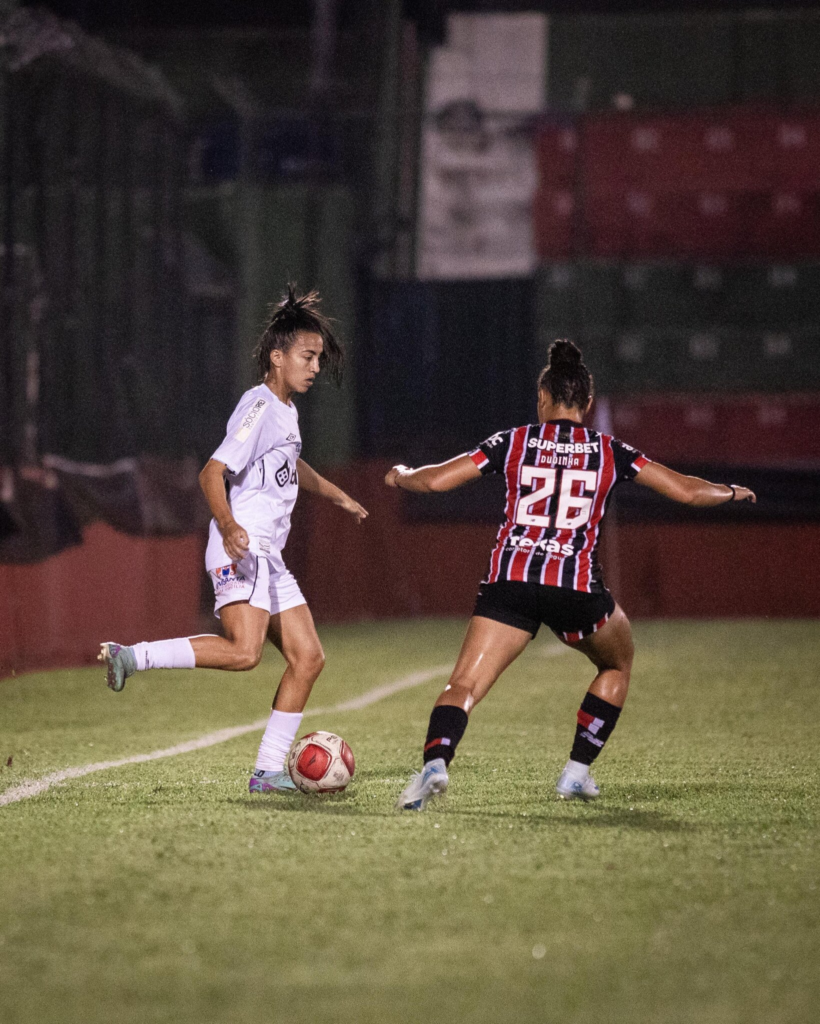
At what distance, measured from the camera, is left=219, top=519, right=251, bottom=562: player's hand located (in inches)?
226

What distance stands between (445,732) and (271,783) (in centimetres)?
100

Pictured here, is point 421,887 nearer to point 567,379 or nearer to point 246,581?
point 246,581

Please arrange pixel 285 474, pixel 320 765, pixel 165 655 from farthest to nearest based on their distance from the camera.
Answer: pixel 285 474
pixel 320 765
pixel 165 655

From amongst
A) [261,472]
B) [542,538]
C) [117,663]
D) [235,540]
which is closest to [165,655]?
[117,663]

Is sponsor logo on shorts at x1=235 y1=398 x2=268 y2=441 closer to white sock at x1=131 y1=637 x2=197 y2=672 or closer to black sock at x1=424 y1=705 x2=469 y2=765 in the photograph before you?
white sock at x1=131 y1=637 x2=197 y2=672

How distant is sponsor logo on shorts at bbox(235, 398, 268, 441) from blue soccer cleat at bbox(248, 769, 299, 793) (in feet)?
4.60

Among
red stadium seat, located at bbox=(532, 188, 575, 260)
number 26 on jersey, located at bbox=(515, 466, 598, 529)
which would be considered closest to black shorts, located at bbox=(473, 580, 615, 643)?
number 26 on jersey, located at bbox=(515, 466, 598, 529)

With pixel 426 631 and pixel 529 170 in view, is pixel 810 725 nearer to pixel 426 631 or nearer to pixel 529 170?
pixel 426 631

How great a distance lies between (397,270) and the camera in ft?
65.6

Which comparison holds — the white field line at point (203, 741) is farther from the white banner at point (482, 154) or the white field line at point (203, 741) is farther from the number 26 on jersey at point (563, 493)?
the white banner at point (482, 154)

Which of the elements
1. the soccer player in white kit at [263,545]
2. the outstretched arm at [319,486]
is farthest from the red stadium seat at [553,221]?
the soccer player in white kit at [263,545]

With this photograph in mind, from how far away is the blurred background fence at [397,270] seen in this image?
502 inches

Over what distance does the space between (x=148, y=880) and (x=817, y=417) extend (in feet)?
55.4

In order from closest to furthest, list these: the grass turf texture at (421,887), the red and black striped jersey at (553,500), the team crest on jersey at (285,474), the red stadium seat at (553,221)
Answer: the grass turf texture at (421,887), the red and black striped jersey at (553,500), the team crest on jersey at (285,474), the red stadium seat at (553,221)
